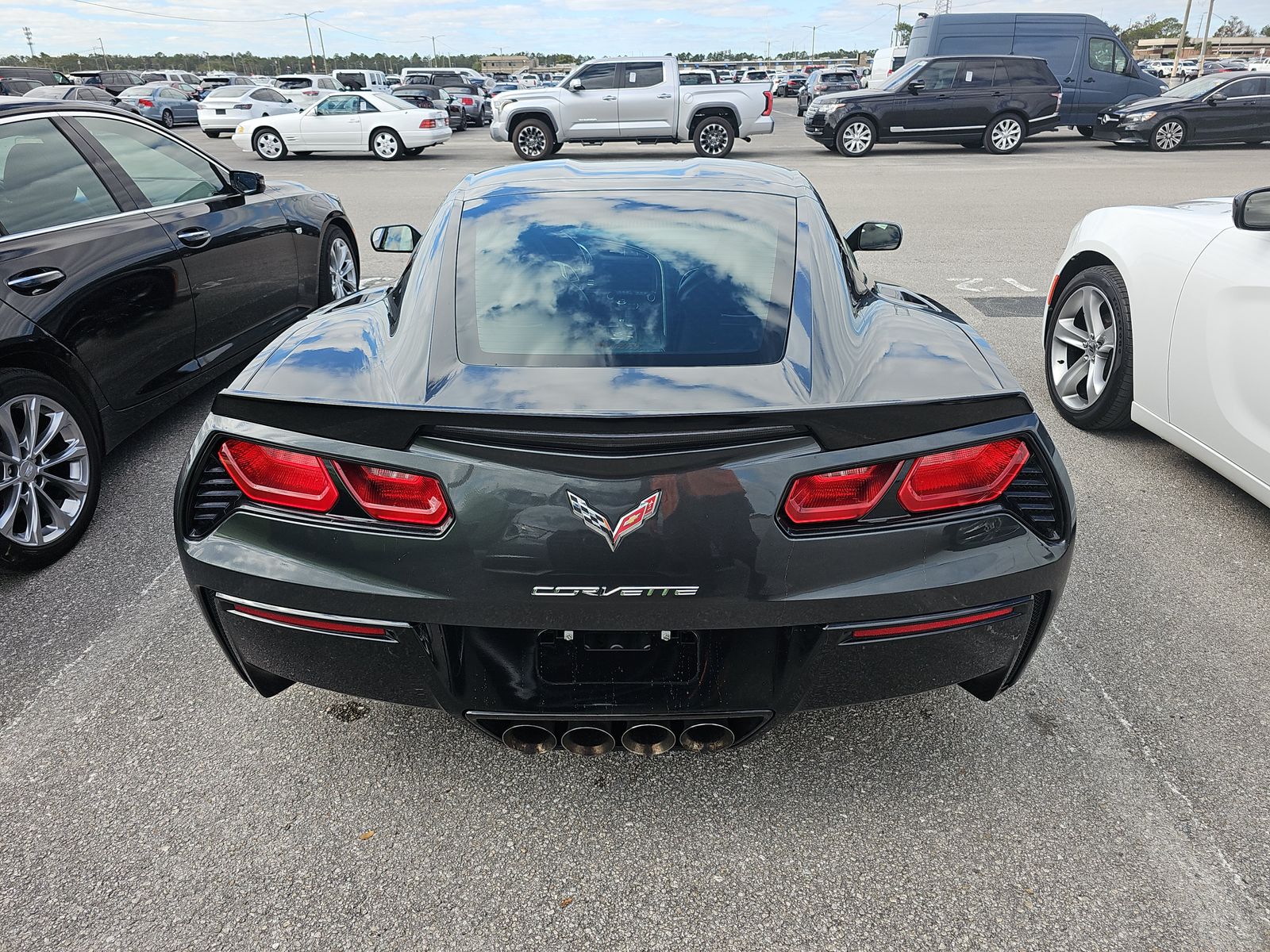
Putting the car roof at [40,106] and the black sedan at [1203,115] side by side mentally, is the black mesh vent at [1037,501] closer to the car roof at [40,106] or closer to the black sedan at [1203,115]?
the car roof at [40,106]

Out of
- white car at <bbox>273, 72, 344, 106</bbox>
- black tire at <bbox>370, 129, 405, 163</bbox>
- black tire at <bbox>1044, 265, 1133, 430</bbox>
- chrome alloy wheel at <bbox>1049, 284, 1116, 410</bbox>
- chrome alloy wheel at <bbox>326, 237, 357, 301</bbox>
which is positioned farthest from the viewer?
white car at <bbox>273, 72, 344, 106</bbox>

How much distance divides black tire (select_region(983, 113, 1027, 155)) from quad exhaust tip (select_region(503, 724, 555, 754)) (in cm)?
2001

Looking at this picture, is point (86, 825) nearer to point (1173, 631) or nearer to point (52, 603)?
point (52, 603)

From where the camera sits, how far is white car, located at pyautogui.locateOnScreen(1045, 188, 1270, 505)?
129 inches

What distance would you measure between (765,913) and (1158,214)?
12.0 feet

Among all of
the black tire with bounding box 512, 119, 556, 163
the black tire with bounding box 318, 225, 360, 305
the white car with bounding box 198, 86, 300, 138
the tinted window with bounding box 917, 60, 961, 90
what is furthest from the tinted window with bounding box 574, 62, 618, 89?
the black tire with bounding box 318, 225, 360, 305

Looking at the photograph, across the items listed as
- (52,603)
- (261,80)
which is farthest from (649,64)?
(261,80)

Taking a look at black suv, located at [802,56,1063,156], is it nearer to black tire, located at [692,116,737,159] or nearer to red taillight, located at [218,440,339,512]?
black tire, located at [692,116,737,159]

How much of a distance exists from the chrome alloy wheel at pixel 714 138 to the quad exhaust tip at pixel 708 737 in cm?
1821

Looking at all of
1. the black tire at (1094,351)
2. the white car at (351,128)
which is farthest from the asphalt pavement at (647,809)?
the white car at (351,128)

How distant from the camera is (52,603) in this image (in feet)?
10.5

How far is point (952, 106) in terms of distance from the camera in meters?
18.8

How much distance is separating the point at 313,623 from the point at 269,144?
20.5 m

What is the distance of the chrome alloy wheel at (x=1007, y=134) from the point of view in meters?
18.9
